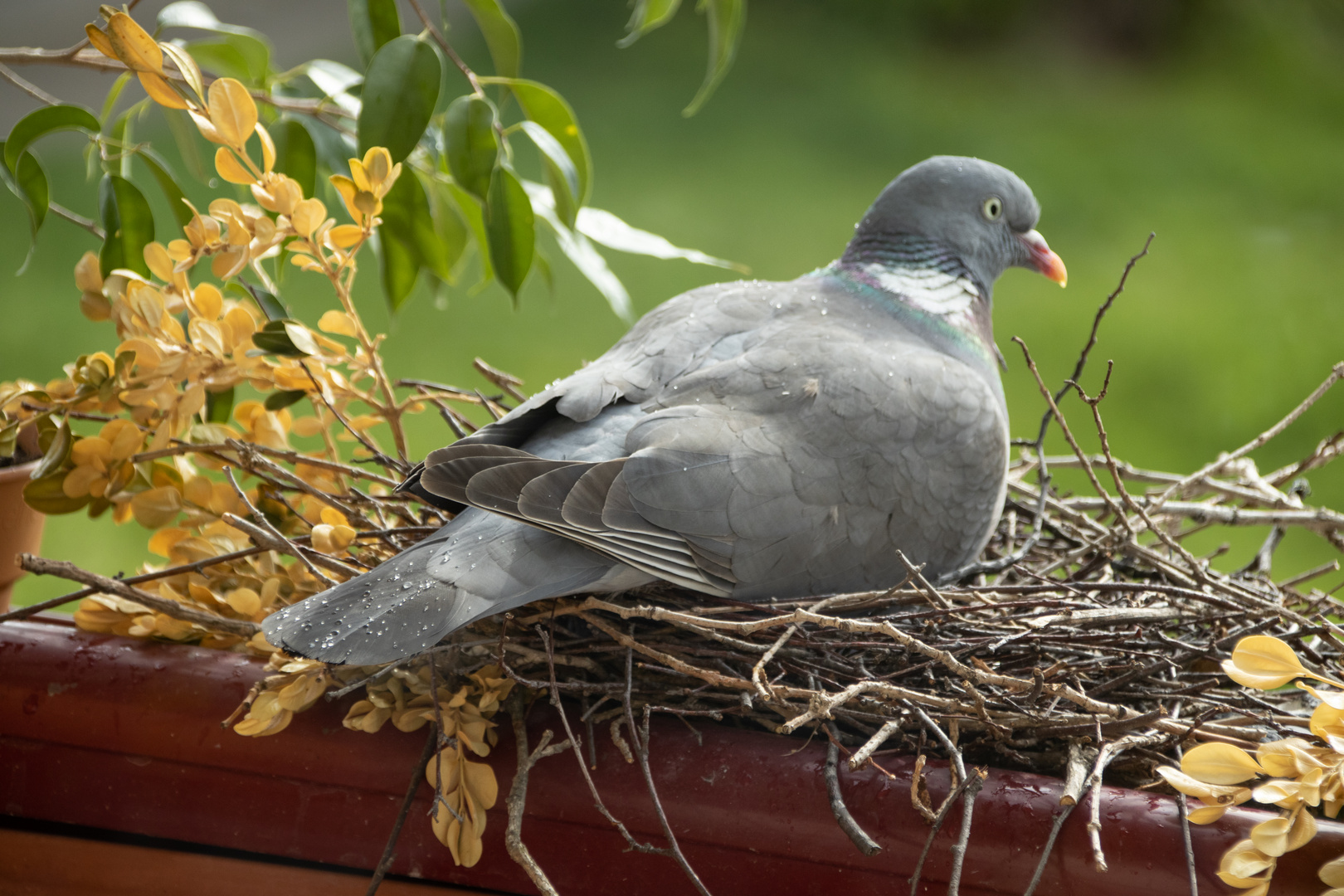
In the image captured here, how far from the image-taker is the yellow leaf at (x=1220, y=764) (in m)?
0.56

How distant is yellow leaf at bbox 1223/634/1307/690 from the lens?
22.2 inches

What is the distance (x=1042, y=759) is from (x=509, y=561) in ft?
1.24

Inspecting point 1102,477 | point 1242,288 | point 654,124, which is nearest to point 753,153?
point 654,124

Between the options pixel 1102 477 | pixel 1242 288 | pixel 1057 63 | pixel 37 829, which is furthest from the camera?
pixel 1057 63

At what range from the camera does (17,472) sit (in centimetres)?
82

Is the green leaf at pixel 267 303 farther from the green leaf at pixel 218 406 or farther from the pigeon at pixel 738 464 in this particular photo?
the pigeon at pixel 738 464

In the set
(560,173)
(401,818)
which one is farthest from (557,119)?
(401,818)

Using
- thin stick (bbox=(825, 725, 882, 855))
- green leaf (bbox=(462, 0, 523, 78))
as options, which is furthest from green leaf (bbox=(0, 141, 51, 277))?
thin stick (bbox=(825, 725, 882, 855))

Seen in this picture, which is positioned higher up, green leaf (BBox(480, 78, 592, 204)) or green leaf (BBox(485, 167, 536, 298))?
green leaf (BBox(480, 78, 592, 204))

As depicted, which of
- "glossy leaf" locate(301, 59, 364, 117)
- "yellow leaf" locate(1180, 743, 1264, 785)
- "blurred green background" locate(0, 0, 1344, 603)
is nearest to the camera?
"yellow leaf" locate(1180, 743, 1264, 785)

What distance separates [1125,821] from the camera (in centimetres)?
60

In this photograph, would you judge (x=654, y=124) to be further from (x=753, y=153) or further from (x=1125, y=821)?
(x=1125, y=821)

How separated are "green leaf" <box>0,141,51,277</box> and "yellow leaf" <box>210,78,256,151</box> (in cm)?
13

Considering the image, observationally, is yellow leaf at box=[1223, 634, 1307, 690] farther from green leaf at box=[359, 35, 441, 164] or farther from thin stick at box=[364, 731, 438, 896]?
green leaf at box=[359, 35, 441, 164]
